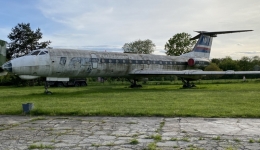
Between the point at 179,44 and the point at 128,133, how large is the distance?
54.9m

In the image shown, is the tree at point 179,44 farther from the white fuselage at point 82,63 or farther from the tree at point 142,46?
the white fuselage at point 82,63

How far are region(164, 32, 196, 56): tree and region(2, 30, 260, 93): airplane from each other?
101 ft

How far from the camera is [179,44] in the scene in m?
58.7

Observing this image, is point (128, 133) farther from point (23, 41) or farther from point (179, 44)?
point (179, 44)

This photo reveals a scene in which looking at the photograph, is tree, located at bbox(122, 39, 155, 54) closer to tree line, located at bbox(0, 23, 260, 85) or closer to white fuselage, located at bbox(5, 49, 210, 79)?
tree line, located at bbox(0, 23, 260, 85)

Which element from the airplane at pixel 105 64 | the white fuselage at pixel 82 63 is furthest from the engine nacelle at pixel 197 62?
the white fuselage at pixel 82 63

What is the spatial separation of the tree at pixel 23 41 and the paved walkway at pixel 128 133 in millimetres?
40835

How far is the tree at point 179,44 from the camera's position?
58.2 metres

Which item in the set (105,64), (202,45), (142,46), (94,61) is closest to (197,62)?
(202,45)

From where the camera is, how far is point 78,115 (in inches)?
313

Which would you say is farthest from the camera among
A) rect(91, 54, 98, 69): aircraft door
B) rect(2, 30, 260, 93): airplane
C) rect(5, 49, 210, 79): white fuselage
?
rect(91, 54, 98, 69): aircraft door

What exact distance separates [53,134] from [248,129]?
427 cm

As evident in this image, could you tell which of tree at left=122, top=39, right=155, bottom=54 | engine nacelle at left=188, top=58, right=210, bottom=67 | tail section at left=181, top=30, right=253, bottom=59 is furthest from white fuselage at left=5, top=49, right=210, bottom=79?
tree at left=122, top=39, right=155, bottom=54

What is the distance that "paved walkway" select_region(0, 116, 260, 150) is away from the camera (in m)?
4.66
